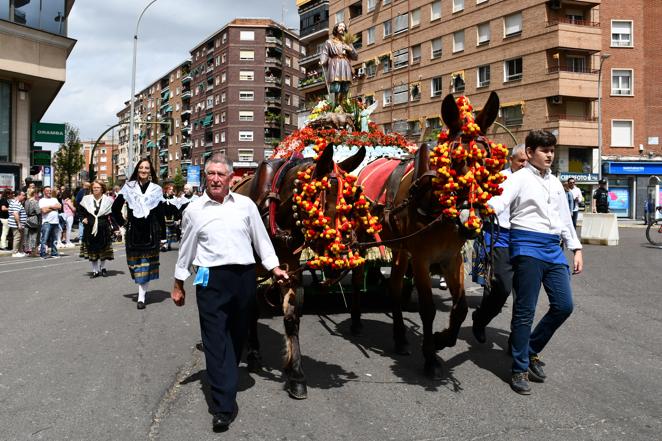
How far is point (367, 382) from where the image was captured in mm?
4723

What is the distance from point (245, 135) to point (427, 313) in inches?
2856

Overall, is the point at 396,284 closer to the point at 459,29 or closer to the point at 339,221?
the point at 339,221

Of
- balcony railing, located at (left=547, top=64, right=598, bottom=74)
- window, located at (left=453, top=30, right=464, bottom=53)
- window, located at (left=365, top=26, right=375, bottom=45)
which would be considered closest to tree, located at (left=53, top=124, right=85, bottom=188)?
window, located at (left=365, top=26, right=375, bottom=45)

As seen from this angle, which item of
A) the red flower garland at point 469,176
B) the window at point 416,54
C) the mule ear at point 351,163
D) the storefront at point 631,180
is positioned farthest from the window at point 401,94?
the mule ear at point 351,163

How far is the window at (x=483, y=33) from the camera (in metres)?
39.0

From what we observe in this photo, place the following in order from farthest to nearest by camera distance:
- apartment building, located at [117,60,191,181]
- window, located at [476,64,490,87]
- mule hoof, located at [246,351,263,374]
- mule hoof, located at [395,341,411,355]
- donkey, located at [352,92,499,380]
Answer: apartment building, located at [117,60,191,181]
window, located at [476,64,490,87]
mule hoof, located at [395,341,411,355]
mule hoof, located at [246,351,263,374]
donkey, located at [352,92,499,380]

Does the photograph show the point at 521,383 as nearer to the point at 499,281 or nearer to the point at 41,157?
the point at 499,281

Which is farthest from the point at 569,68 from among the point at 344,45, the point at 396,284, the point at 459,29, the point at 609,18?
the point at 396,284

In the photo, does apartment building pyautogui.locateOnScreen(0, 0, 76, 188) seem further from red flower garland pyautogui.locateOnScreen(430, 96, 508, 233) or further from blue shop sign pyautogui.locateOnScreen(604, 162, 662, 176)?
blue shop sign pyautogui.locateOnScreen(604, 162, 662, 176)

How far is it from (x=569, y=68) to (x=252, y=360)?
36.9 m

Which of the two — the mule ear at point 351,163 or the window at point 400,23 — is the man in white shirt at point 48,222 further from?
the window at point 400,23

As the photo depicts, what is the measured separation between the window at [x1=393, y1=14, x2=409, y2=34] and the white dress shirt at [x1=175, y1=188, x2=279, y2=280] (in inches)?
1797

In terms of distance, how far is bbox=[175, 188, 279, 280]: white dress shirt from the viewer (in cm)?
399

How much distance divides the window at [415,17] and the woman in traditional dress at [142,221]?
41.3m
